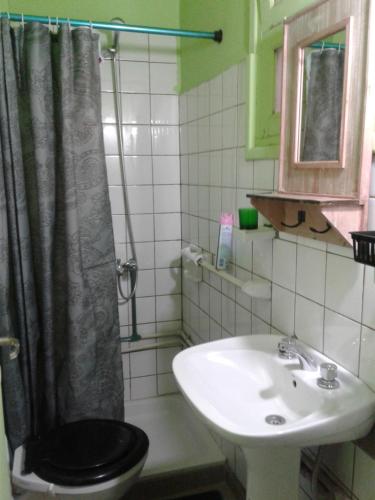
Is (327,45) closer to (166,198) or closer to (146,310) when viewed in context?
(166,198)

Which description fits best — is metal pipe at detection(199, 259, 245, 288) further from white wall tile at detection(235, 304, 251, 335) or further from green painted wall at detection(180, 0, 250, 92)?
green painted wall at detection(180, 0, 250, 92)

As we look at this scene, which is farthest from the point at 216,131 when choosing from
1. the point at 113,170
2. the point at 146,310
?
the point at 146,310

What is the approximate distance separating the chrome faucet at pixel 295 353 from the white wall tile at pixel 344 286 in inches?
6.2

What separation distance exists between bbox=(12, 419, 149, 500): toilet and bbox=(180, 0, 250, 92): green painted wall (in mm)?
1506

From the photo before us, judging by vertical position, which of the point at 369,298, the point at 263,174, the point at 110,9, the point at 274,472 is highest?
the point at 110,9

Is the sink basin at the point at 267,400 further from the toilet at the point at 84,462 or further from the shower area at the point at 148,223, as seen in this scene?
the shower area at the point at 148,223

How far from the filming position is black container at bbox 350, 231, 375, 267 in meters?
0.88

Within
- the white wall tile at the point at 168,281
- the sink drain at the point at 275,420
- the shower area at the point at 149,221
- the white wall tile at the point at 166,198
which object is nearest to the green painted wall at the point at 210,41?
the shower area at the point at 149,221

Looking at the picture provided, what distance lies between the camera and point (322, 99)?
44.2 inches

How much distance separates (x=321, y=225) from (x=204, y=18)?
130cm

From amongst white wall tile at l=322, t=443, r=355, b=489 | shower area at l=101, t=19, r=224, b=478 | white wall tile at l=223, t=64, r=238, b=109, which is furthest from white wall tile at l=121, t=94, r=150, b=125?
white wall tile at l=322, t=443, r=355, b=489

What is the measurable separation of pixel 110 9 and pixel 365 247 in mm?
1904

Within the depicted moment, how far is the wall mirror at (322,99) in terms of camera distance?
1.04m

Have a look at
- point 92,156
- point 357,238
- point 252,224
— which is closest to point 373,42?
point 357,238
